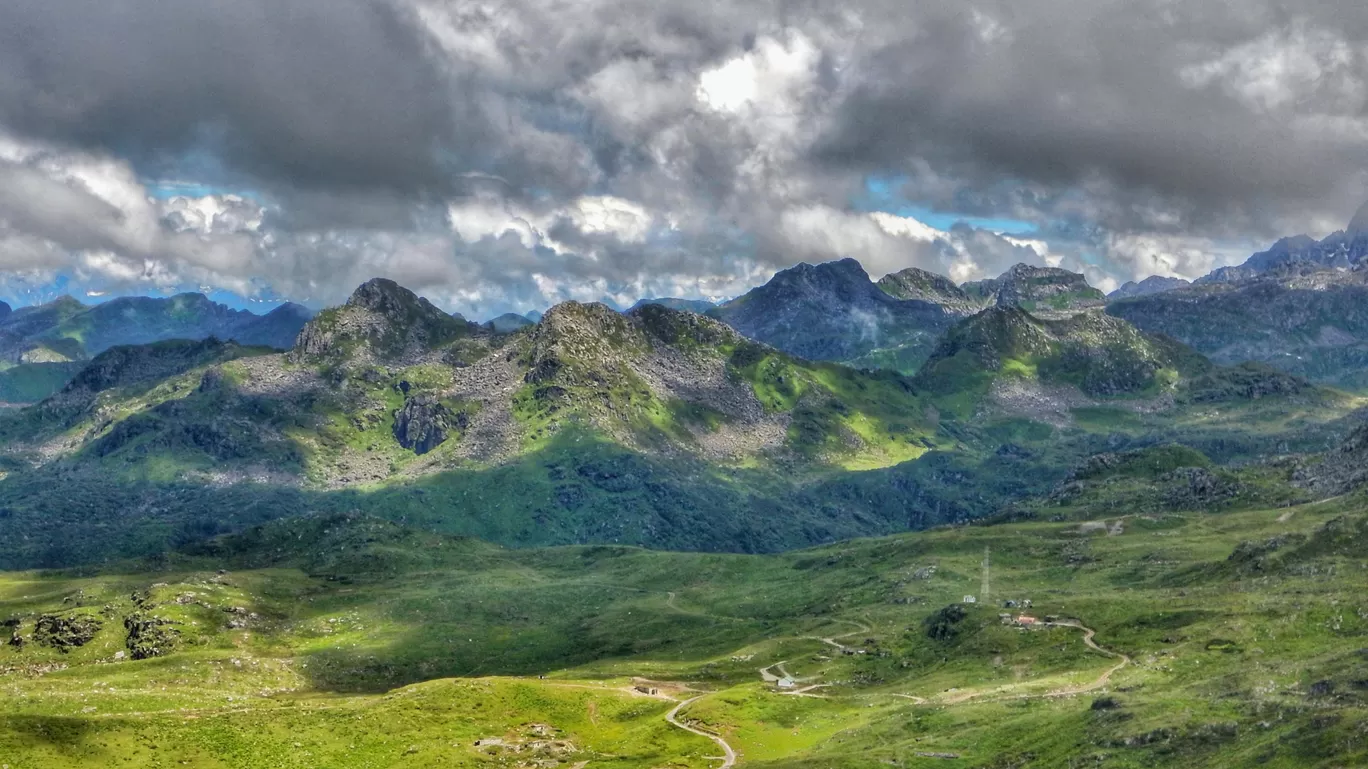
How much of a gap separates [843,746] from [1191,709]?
5086 centimetres

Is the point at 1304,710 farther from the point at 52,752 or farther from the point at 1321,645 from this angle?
the point at 52,752

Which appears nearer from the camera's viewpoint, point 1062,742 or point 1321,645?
point 1062,742

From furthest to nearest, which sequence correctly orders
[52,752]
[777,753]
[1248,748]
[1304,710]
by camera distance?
[777,753]
[52,752]
[1304,710]
[1248,748]

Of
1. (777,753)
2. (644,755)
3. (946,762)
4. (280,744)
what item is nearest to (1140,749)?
(946,762)

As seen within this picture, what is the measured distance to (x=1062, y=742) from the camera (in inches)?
6284

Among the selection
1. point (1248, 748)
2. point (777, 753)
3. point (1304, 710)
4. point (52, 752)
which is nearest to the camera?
point (1248, 748)

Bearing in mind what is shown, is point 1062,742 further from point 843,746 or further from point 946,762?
point 843,746

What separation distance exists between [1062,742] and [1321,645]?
68583mm

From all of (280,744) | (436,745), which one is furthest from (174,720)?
(436,745)

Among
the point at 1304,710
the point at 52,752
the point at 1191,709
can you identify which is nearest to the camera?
the point at 1304,710

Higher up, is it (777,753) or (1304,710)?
(1304,710)

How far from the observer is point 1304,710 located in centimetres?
14575

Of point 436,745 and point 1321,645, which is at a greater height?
point 1321,645

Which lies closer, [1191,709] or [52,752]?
[1191,709]
